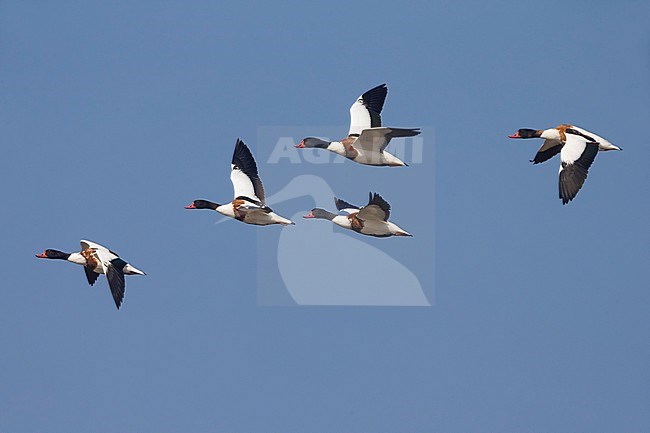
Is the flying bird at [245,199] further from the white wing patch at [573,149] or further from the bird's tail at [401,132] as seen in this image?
the white wing patch at [573,149]

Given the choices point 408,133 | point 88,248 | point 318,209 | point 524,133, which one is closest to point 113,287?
point 88,248

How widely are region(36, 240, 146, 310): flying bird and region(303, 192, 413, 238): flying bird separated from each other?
1526 mm

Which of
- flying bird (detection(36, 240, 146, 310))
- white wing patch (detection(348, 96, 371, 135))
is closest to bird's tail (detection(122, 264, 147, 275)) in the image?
flying bird (detection(36, 240, 146, 310))

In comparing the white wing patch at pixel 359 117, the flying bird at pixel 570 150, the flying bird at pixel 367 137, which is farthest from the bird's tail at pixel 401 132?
the flying bird at pixel 570 150

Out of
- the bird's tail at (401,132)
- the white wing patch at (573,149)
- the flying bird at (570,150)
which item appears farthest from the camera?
the bird's tail at (401,132)

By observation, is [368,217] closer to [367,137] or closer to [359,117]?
[367,137]

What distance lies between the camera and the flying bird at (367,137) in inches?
459

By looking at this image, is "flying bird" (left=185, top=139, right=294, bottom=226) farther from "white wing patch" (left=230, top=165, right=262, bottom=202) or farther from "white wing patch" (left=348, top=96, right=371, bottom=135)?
"white wing patch" (left=348, top=96, right=371, bottom=135)

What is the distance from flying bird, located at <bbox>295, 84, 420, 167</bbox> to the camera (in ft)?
38.2

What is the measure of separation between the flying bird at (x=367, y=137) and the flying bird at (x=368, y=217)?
0.41 metres

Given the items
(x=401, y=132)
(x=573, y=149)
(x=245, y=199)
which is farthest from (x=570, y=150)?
(x=245, y=199)

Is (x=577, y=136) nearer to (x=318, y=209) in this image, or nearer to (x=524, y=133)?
(x=524, y=133)

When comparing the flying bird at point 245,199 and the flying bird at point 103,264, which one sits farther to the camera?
the flying bird at point 245,199

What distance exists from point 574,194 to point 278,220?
231 cm
